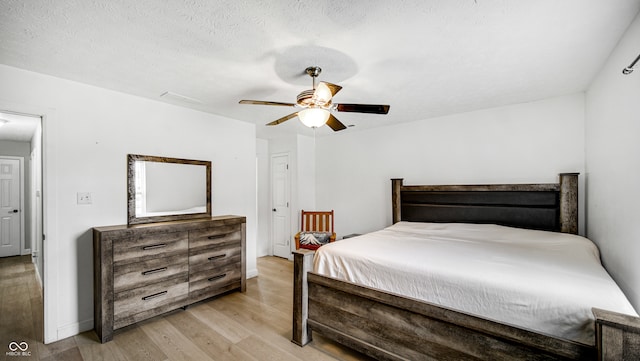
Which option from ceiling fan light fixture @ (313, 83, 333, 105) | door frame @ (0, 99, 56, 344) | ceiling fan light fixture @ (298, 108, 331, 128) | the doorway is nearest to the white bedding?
ceiling fan light fixture @ (298, 108, 331, 128)

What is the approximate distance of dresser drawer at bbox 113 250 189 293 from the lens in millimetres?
2516

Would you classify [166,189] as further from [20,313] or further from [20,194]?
[20,194]

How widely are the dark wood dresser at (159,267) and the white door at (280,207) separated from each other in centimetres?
169

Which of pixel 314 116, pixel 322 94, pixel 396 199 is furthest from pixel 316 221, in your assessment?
pixel 322 94

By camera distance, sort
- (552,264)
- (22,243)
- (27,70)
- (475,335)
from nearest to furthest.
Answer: (475,335), (552,264), (27,70), (22,243)

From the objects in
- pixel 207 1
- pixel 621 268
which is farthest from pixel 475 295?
pixel 207 1

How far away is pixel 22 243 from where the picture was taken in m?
5.32

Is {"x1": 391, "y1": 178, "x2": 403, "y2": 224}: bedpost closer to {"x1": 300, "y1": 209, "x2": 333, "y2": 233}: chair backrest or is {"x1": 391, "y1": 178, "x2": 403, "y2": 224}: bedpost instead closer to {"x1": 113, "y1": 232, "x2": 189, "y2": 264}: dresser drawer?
A: {"x1": 300, "y1": 209, "x2": 333, "y2": 233}: chair backrest

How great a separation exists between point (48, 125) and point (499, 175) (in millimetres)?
4876

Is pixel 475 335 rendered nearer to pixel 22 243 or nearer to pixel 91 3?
pixel 91 3

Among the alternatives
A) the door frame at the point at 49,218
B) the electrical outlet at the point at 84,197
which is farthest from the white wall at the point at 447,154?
the door frame at the point at 49,218

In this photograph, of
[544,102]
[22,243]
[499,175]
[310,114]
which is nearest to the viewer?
[310,114]

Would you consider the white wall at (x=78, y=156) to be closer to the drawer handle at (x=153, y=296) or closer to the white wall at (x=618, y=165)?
the drawer handle at (x=153, y=296)

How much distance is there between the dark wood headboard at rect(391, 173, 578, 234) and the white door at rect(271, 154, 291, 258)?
2077 mm
